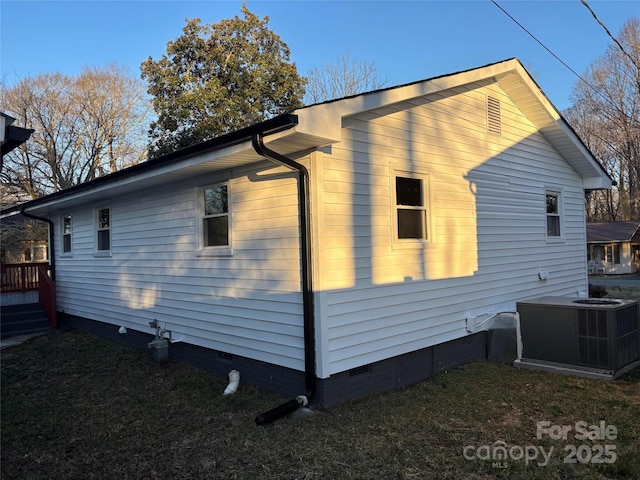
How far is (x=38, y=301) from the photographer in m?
11.8

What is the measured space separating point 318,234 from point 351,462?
2283mm

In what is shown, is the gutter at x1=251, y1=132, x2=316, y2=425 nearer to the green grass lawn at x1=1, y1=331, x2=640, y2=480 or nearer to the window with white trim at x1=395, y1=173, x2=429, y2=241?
the green grass lawn at x1=1, y1=331, x2=640, y2=480

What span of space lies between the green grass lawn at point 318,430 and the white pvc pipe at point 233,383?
13 cm

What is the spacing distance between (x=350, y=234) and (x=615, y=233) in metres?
27.3

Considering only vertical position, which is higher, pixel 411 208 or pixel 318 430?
pixel 411 208

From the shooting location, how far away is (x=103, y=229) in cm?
964

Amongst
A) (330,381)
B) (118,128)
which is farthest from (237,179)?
(118,128)

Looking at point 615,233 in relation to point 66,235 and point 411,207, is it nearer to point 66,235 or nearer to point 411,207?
point 411,207

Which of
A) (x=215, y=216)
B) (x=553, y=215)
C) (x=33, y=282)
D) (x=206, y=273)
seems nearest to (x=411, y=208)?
(x=215, y=216)

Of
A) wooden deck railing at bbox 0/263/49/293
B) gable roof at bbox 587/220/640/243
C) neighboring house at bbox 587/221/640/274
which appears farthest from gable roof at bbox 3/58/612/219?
neighboring house at bbox 587/221/640/274

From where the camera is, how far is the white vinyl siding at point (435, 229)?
5.28 m

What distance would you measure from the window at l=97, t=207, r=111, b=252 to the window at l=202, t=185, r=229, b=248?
12.1ft

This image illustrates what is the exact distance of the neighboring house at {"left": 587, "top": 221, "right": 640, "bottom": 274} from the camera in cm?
2664

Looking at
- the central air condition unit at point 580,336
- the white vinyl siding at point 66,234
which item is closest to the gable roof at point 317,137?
the white vinyl siding at point 66,234
